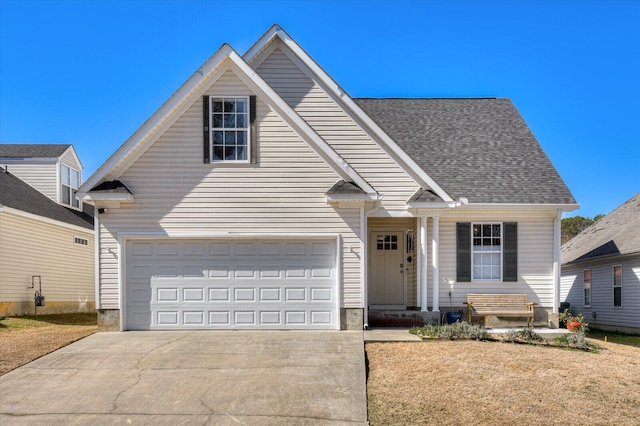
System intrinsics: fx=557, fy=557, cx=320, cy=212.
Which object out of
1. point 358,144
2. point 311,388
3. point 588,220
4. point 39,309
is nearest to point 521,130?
point 358,144

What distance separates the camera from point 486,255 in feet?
50.6

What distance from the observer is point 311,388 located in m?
8.87

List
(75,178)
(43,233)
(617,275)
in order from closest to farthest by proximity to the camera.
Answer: (617,275)
(43,233)
(75,178)

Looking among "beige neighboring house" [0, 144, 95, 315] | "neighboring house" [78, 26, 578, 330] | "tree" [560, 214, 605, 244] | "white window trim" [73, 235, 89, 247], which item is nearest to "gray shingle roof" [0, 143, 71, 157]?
"beige neighboring house" [0, 144, 95, 315]

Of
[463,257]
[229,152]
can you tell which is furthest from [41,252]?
[463,257]

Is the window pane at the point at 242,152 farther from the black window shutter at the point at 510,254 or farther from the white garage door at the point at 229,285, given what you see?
the black window shutter at the point at 510,254

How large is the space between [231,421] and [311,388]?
1.68 meters

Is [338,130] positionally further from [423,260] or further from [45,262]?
[45,262]

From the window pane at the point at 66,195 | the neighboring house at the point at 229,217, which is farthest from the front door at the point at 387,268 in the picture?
the window pane at the point at 66,195

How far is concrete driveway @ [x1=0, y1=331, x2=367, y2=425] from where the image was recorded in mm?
7836

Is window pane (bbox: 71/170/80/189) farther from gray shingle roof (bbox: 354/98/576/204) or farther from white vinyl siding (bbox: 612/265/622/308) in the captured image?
white vinyl siding (bbox: 612/265/622/308)

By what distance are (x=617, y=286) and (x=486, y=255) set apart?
7.50 m

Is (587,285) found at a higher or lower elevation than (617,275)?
lower

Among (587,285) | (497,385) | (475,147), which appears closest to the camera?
(497,385)
